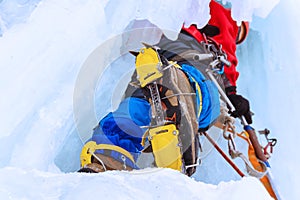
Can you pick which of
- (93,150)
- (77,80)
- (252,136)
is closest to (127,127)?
(93,150)

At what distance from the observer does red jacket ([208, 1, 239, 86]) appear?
1589mm

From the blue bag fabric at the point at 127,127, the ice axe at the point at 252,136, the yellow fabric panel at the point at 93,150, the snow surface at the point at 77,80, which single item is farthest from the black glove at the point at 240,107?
the yellow fabric panel at the point at 93,150

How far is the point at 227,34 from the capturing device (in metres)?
1.64

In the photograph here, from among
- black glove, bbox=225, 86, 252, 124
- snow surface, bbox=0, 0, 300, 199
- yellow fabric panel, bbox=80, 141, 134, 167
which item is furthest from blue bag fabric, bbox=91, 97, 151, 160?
black glove, bbox=225, 86, 252, 124

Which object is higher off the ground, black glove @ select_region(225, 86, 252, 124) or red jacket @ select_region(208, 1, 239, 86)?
red jacket @ select_region(208, 1, 239, 86)

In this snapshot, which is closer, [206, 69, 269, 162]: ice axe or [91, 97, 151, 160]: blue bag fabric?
[91, 97, 151, 160]: blue bag fabric

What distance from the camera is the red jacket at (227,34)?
1589 millimetres

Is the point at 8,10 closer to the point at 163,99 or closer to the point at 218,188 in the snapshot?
the point at 163,99

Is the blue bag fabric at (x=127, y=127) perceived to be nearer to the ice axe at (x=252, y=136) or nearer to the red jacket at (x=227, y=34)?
the ice axe at (x=252, y=136)

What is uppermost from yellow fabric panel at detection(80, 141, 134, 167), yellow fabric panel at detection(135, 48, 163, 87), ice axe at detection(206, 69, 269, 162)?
yellow fabric panel at detection(135, 48, 163, 87)

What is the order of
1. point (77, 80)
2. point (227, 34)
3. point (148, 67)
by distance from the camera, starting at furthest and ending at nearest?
point (227, 34)
point (77, 80)
point (148, 67)

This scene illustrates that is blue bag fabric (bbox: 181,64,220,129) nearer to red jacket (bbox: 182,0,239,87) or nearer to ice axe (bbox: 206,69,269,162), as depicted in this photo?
ice axe (bbox: 206,69,269,162)

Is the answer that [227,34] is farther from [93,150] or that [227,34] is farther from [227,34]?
[93,150]

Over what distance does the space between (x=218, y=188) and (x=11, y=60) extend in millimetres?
704
